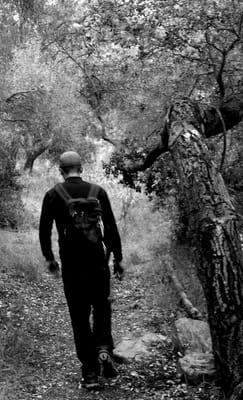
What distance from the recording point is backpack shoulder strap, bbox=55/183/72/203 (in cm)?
464

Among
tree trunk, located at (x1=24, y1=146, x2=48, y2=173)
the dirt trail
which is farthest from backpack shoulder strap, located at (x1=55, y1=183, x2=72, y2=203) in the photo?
tree trunk, located at (x1=24, y1=146, x2=48, y2=173)

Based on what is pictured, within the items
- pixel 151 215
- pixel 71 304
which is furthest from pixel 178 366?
pixel 151 215

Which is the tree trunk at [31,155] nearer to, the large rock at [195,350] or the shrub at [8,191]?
the shrub at [8,191]

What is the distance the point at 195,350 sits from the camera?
5242 mm

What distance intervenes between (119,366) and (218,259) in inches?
72.2

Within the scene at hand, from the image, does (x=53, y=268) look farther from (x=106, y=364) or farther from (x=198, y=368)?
(x=198, y=368)

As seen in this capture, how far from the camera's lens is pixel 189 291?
7.82 metres

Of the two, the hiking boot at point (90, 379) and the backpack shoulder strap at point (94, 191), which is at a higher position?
the backpack shoulder strap at point (94, 191)

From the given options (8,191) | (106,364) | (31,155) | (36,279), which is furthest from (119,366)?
(31,155)

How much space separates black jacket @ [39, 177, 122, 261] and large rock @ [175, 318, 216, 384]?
1.21 m

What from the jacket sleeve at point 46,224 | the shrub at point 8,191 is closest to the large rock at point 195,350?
the jacket sleeve at point 46,224

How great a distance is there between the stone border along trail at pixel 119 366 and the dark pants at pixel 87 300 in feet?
0.76

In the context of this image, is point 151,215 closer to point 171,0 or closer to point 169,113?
point 171,0

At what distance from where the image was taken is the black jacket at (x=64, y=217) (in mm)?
4676
